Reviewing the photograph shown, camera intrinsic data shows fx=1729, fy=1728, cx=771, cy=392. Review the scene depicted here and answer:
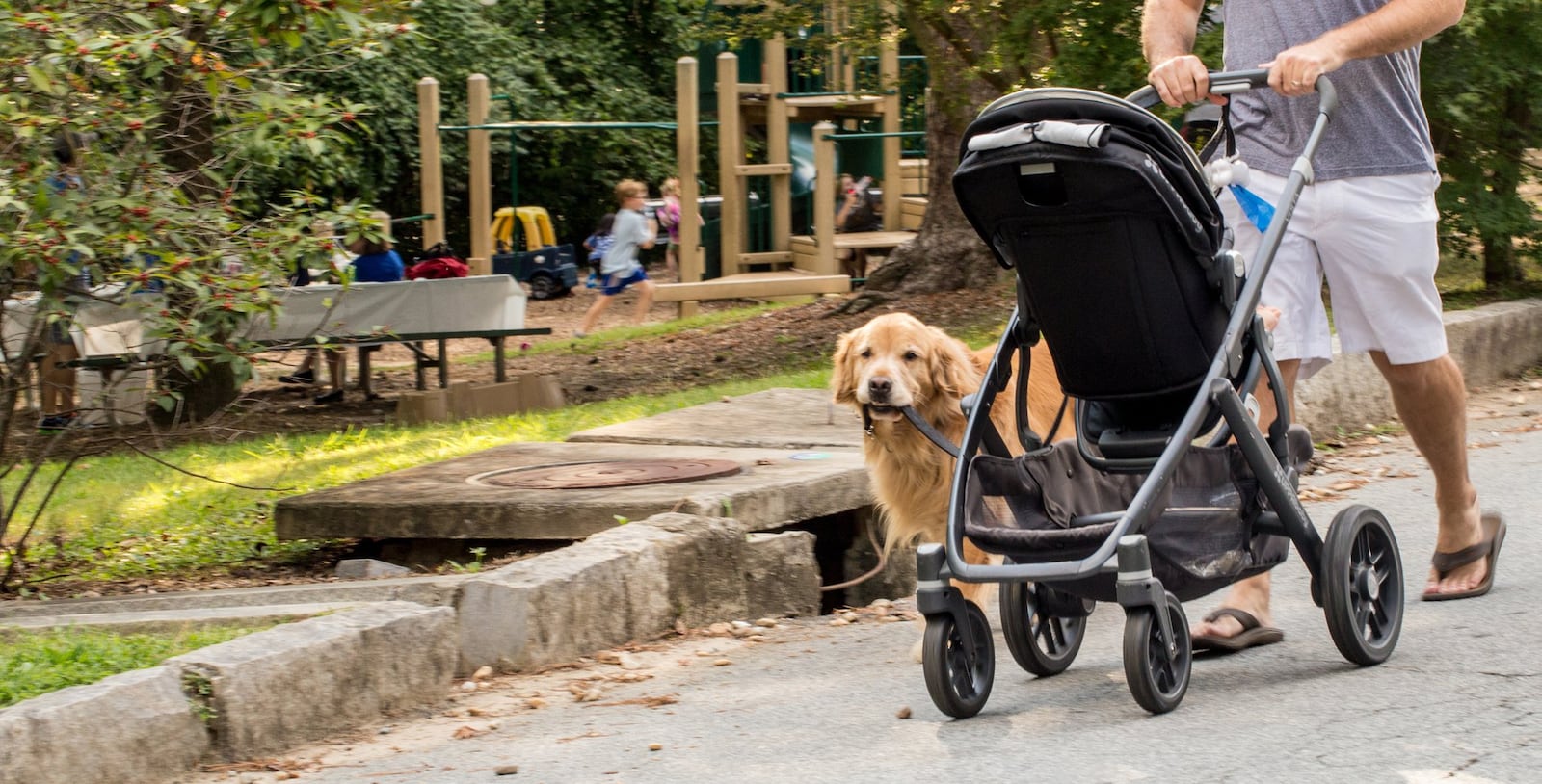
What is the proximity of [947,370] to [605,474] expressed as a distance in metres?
1.91

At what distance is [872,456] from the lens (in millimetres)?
5844

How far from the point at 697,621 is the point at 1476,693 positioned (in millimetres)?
2562

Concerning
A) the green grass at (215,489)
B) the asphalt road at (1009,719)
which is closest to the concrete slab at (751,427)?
the green grass at (215,489)

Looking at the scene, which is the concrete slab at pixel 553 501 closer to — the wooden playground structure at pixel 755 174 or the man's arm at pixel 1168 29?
the man's arm at pixel 1168 29

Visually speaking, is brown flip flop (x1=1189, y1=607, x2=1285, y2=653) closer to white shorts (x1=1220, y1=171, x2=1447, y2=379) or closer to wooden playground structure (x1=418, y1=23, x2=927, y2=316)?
white shorts (x1=1220, y1=171, x2=1447, y2=379)

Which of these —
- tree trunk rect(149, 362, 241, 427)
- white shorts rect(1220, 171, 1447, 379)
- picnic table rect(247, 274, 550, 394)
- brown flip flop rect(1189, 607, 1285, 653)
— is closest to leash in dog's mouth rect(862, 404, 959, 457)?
brown flip flop rect(1189, 607, 1285, 653)

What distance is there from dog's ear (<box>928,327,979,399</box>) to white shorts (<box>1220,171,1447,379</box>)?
124cm

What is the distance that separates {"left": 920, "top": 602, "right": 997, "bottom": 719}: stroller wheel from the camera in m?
3.89

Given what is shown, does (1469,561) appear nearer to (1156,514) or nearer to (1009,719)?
(1156,514)

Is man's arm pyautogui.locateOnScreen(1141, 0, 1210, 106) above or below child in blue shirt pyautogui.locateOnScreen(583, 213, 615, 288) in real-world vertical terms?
above

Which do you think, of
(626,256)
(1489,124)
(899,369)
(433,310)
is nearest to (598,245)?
(626,256)

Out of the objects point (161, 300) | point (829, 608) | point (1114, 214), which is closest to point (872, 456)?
point (829, 608)

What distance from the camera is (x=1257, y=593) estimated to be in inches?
181

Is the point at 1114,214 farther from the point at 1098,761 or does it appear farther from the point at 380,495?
the point at 380,495
